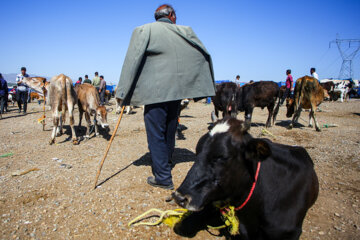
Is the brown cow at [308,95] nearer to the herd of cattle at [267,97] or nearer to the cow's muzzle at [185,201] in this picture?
the herd of cattle at [267,97]

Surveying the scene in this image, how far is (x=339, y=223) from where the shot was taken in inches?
110

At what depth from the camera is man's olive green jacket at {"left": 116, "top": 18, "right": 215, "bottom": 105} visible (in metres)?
3.16

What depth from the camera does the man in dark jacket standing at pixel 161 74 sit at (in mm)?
3170

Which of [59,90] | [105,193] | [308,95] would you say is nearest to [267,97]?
[308,95]

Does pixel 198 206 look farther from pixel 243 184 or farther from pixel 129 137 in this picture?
pixel 129 137

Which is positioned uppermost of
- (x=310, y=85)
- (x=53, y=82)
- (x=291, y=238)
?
(x=310, y=85)

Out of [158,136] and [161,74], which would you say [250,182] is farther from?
[161,74]

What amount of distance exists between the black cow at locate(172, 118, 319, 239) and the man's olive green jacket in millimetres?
1445

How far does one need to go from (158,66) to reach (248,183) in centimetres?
209

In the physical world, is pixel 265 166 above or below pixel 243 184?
above

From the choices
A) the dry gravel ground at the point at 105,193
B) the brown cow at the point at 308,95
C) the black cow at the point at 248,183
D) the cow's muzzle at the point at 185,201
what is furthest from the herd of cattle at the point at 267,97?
the cow's muzzle at the point at 185,201

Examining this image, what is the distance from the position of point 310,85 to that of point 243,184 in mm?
8700

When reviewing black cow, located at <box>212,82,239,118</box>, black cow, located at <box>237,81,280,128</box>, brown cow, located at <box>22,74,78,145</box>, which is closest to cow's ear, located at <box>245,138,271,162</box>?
brown cow, located at <box>22,74,78,145</box>

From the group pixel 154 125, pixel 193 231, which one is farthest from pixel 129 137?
pixel 193 231
